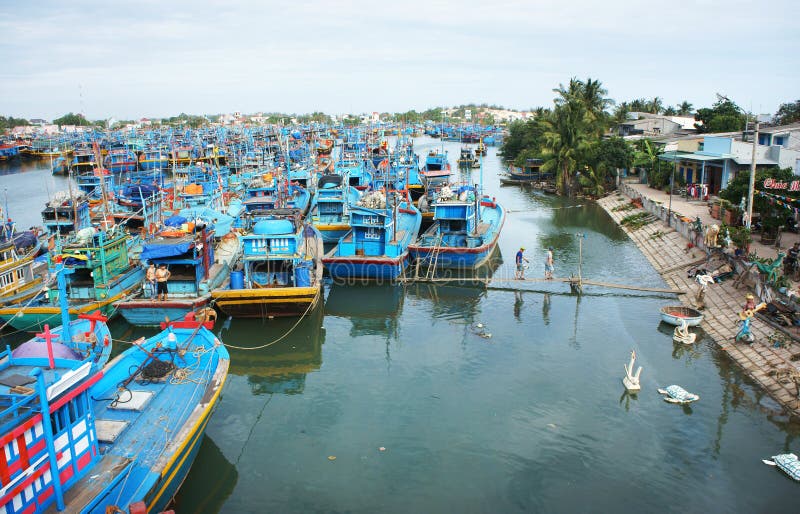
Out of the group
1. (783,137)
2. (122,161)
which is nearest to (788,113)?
(783,137)

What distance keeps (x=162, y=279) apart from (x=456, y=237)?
43.9 ft

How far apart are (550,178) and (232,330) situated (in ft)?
141

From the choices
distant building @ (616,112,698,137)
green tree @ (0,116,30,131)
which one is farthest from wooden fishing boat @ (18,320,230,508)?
green tree @ (0,116,30,131)

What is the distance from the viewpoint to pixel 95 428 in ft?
33.4

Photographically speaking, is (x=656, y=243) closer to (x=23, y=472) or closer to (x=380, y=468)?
(x=380, y=468)

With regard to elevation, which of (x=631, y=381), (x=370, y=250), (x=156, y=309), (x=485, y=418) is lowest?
(x=485, y=418)

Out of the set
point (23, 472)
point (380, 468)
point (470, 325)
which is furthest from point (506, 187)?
point (23, 472)

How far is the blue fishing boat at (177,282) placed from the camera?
18.8m

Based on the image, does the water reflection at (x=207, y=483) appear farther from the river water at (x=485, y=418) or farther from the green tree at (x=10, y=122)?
the green tree at (x=10, y=122)

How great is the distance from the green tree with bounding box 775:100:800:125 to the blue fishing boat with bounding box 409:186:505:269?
1289 inches

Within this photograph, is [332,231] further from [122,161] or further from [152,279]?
[122,161]

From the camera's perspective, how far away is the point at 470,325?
20344 millimetres

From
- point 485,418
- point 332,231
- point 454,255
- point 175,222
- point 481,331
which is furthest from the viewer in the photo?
point 332,231

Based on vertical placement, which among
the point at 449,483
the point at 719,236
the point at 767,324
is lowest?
the point at 449,483
